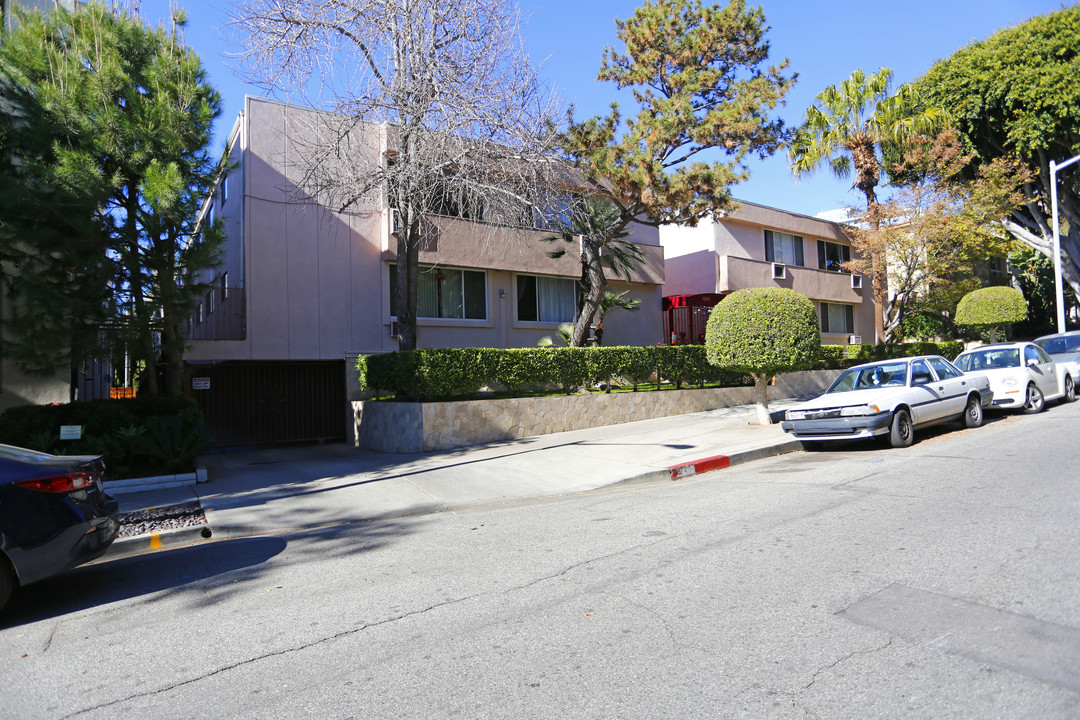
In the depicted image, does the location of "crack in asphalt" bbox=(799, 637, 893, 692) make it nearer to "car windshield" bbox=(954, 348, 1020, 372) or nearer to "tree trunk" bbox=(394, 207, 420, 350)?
"tree trunk" bbox=(394, 207, 420, 350)

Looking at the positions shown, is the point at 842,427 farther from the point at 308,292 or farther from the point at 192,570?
the point at 308,292

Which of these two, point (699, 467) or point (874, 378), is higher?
point (874, 378)

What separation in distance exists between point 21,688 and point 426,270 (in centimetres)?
1451

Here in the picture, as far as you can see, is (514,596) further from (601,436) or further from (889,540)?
(601,436)

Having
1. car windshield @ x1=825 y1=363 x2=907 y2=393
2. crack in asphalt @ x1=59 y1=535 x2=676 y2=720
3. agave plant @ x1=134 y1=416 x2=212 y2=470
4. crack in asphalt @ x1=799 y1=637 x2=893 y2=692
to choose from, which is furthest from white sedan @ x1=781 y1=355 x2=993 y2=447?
agave plant @ x1=134 y1=416 x2=212 y2=470

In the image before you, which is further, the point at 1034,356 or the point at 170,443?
the point at 1034,356

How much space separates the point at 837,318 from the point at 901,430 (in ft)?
68.5

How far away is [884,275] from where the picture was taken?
2500 centimetres

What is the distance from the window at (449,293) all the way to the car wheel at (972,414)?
11808 millimetres

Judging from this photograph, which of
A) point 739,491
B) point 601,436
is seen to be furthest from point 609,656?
point 601,436

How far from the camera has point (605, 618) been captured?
4.44 meters

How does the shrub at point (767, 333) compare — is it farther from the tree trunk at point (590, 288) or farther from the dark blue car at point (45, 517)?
the dark blue car at point (45, 517)

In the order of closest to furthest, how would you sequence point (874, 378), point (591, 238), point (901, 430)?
point (901, 430) < point (874, 378) < point (591, 238)

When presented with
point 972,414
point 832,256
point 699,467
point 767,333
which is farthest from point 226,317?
point 832,256
